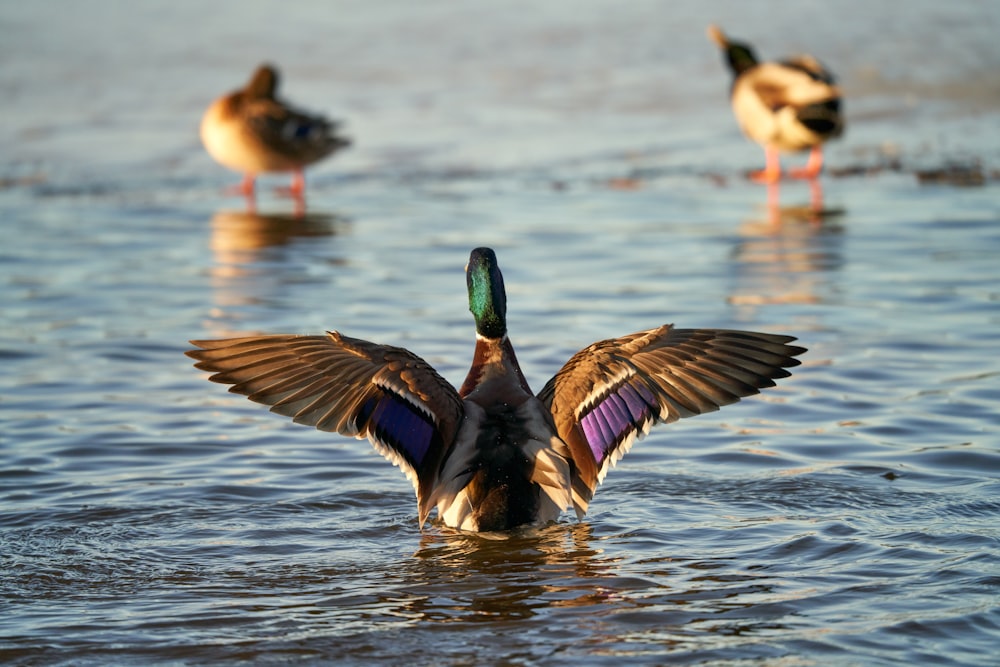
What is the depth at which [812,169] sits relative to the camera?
43.2 feet

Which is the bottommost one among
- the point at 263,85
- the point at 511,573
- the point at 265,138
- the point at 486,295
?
the point at 511,573

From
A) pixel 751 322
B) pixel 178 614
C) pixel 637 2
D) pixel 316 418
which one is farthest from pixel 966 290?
pixel 637 2

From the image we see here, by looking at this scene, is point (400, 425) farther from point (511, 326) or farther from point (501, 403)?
point (511, 326)

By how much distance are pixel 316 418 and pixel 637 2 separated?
1702 cm

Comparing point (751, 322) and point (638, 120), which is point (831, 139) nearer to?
point (638, 120)

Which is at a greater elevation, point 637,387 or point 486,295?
point 486,295

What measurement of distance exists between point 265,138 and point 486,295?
24.4ft

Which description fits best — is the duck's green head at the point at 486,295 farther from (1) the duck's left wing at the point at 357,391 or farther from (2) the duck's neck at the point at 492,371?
(1) the duck's left wing at the point at 357,391

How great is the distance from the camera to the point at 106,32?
750 inches

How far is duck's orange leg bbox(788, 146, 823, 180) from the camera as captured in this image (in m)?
13.1

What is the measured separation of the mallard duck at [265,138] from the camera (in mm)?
12984

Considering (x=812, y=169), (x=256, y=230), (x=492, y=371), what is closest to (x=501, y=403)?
(x=492, y=371)

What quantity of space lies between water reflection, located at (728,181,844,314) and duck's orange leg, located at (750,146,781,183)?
60 cm

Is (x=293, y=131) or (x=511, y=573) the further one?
(x=293, y=131)
